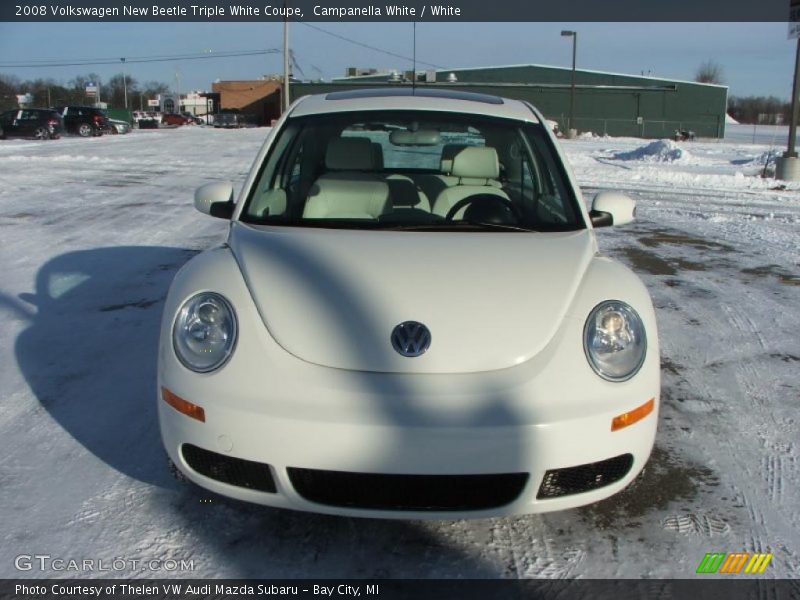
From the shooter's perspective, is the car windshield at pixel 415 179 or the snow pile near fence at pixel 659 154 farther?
the snow pile near fence at pixel 659 154

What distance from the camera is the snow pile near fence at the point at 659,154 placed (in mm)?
25734

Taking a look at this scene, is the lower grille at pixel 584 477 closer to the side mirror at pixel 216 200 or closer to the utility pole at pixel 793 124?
the side mirror at pixel 216 200

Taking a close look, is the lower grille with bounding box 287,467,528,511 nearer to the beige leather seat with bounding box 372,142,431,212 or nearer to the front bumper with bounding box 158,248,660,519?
the front bumper with bounding box 158,248,660,519

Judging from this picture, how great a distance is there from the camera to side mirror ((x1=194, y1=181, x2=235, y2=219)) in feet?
12.8

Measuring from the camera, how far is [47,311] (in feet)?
→ 17.9

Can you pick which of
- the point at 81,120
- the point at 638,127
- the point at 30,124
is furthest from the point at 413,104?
the point at 638,127

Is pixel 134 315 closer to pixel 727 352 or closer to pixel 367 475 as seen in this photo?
pixel 367 475

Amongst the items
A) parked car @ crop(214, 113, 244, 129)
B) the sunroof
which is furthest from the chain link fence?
the sunroof

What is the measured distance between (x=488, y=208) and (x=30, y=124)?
3309cm

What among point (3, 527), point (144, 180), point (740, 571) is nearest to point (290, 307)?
point (3, 527)

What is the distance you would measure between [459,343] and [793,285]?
5.30 metres

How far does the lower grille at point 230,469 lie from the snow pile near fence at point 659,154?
25.2 meters

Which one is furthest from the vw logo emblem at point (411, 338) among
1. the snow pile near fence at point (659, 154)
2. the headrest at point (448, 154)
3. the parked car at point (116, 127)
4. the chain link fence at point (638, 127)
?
the chain link fence at point (638, 127)

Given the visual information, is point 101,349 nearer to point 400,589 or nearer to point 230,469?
point 230,469
